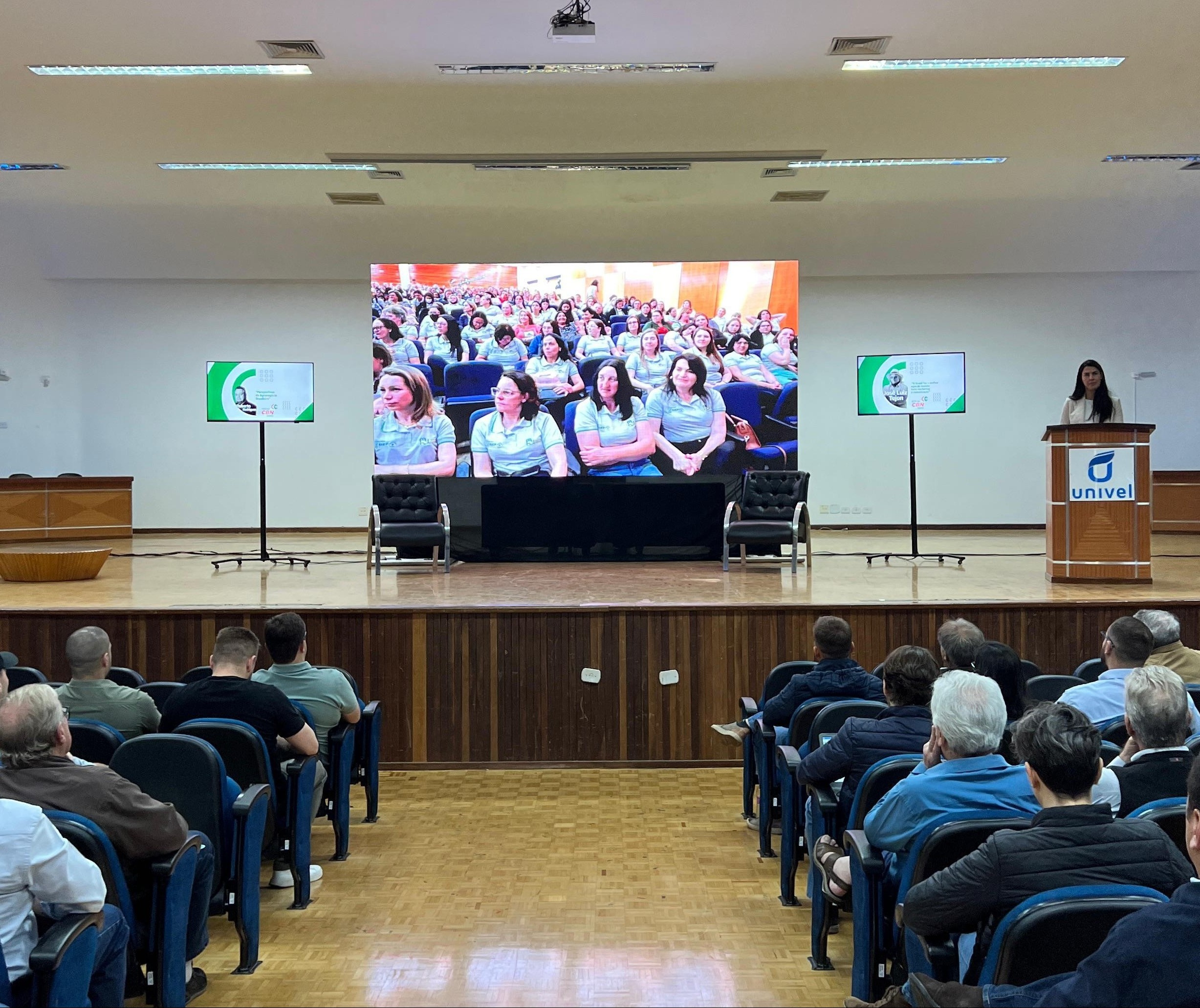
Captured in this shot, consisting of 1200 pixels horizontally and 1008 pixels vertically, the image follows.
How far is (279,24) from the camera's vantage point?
7109mm

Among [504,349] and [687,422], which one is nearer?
[687,422]

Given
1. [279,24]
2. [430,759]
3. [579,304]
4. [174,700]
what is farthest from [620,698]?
[579,304]

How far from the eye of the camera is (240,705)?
3.52 meters

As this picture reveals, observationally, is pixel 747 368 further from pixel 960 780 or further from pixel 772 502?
pixel 960 780

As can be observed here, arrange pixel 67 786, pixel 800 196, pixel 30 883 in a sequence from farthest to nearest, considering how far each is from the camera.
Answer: pixel 800 196
pixel 67 786
pixel 30 883

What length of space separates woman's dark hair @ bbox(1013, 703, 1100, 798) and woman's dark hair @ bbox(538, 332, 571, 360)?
9126mm

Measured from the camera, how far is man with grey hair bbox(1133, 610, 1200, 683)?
13.1ft

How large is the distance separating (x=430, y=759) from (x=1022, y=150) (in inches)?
303

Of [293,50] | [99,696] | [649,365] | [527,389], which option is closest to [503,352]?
[527,389]

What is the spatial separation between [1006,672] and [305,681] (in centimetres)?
240

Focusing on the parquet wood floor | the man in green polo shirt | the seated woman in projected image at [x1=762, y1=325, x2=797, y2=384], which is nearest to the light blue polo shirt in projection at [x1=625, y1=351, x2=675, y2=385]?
the seated woman in projected image at [x1=762, y1=325, x2=797, y2=384]

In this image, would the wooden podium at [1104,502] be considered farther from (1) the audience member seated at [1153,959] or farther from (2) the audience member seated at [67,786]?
(2) the audience member seated at [67,786]

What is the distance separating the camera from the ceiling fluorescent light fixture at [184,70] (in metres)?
7.79

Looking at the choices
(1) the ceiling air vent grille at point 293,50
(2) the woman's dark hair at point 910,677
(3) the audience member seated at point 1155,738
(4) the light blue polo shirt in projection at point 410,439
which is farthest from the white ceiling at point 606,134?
(3) the audience member seated at point 1155,738
